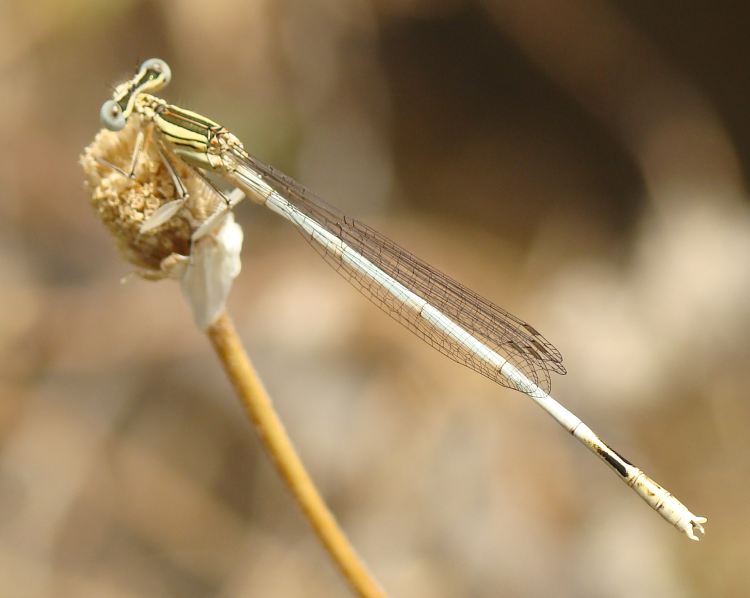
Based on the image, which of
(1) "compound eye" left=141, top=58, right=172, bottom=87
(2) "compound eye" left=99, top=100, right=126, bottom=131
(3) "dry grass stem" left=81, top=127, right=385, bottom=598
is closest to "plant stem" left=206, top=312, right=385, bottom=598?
(3) "dry grass stem" left=81, top=127, right=385, bottom=598

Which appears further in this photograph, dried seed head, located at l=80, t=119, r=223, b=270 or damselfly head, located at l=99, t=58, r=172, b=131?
damselfly head, located at l=99, t=58, r=172, b=131

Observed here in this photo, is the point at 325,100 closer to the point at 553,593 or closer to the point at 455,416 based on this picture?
the point at 455,416

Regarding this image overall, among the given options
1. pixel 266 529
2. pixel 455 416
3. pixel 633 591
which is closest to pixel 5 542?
pixel 266 529

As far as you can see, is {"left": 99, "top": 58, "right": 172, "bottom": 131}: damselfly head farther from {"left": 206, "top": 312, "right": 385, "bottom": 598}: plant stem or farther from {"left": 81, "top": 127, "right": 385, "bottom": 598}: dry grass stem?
{"left": 206, "top": 312, "right": 385, "bottom": 598}: plant stem

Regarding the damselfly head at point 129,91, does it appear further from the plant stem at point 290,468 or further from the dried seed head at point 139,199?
the plant stem at point 290,468

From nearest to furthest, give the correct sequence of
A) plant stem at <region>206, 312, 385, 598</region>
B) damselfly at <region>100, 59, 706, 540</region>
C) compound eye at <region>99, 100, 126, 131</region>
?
plant stem at <region>206, 312, 385, 598</region> → compound eye at <region>99, 100, 126, 131</region> → damselfly at <region>100, 59, 706, 540</region>

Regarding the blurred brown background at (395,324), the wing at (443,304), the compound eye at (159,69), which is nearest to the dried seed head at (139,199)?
the compound eye at (159,69)

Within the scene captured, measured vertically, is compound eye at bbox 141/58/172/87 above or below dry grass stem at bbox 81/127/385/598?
above
